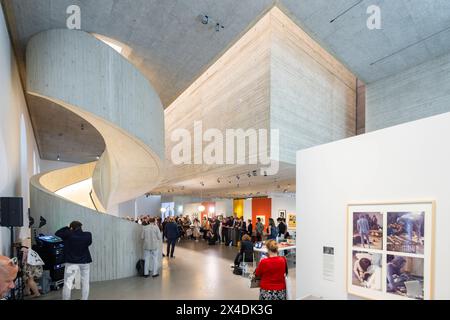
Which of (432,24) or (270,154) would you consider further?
(270,154)

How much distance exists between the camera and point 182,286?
21.5ft

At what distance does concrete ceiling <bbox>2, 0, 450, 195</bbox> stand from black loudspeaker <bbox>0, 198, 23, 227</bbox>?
3379mm

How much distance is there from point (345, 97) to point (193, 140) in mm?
6383

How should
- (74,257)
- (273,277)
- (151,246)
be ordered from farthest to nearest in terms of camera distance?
(151,246) < (74,257) < (273,277)

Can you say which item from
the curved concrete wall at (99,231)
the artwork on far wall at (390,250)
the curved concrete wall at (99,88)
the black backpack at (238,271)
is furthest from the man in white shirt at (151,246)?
the artwork on far wall at (390,250)

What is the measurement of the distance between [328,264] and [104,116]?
191 inches

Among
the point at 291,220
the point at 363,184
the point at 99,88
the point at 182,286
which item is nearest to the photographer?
the point at 363,184

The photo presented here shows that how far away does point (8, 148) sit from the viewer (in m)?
5.22

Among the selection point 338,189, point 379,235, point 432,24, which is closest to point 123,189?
point 338,189

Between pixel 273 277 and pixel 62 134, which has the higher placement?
pixel 62 134

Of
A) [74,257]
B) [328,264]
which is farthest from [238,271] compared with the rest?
[74,257]

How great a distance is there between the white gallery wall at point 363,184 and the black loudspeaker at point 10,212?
172 inches

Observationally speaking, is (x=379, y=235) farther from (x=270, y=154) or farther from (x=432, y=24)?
(x=432, y=24)

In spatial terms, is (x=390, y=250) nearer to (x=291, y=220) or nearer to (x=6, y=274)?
(x=6, y=274)
